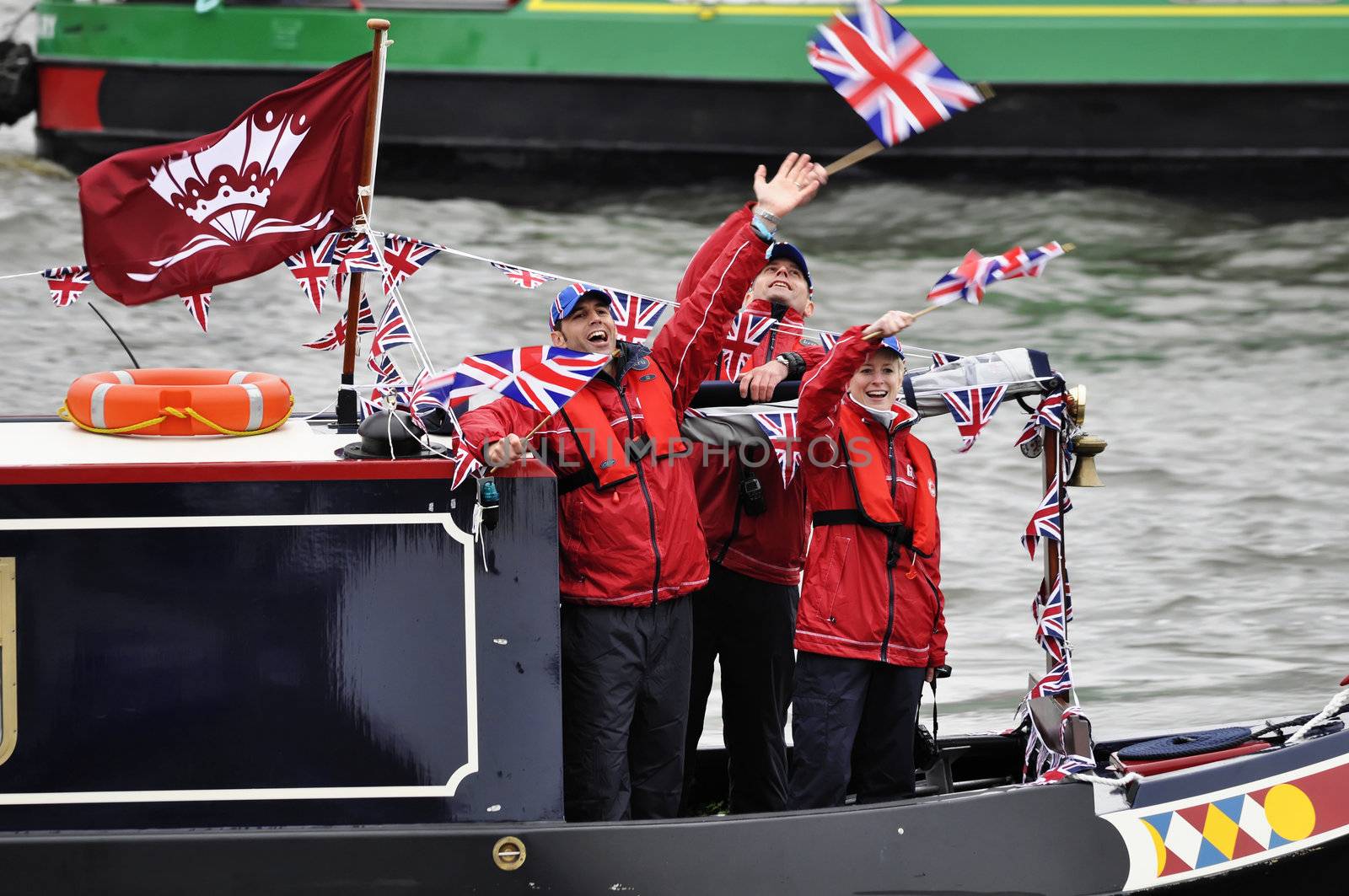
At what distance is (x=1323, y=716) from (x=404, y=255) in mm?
2715

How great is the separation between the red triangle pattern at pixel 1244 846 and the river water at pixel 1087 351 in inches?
102

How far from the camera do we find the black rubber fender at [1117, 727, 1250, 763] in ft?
14.5

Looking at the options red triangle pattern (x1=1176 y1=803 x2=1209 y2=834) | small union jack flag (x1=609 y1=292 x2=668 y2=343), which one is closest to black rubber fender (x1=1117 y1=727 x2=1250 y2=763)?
red triangle pattern (x1=1176 y1=803 x2=1209 y2=834)

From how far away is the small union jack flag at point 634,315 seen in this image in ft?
15.4

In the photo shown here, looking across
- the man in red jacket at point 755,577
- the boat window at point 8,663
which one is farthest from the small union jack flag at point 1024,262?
the boat window at point 8,663

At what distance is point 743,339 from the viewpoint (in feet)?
16.2

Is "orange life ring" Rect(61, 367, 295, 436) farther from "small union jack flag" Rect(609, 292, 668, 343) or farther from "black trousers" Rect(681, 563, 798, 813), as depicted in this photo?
"black trousers" Rect(681, 563, 798, 813)

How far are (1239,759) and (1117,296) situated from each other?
33.0 feet

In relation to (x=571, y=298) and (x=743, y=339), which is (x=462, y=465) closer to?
Result: (x=571, y=298)

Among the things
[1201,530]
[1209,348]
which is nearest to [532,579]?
[1201,530]

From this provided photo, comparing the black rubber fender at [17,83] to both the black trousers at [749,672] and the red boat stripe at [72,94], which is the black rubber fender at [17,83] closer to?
the red boat stripe at [72,94]

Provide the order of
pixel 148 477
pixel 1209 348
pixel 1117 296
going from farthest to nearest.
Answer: pixel 1117 296
pixel 1209 348
pixel 148 477

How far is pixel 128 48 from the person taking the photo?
1466 cm

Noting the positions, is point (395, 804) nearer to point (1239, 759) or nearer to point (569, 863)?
point (569, 863)
